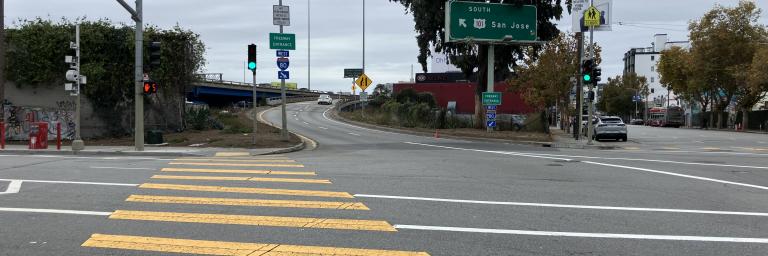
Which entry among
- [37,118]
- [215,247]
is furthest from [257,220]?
[37,118]

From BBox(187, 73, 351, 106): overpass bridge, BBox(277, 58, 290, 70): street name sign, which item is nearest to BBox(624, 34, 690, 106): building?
BBox(187, 73, 351, 106): overpass bridge

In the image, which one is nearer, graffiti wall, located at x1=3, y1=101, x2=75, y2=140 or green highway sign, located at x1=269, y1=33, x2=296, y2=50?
green highway sign, located at x1=269, y1=33, x2=296, y2=50

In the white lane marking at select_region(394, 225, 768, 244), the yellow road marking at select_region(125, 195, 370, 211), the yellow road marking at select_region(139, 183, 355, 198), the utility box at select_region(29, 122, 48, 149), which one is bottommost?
the white lane marking at select_region(394, 225, 768, 244)

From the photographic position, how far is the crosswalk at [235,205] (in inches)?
248

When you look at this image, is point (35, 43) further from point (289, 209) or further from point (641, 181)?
point (641, 181)

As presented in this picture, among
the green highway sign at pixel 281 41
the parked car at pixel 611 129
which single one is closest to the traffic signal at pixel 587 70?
the parked car at pixel 611 129

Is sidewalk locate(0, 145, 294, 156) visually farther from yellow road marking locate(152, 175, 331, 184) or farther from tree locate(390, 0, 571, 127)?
tree locate(390, 0, 571, 127)

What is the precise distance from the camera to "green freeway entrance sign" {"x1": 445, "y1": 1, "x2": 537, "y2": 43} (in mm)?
32188

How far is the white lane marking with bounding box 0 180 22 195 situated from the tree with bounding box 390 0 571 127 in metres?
27.5

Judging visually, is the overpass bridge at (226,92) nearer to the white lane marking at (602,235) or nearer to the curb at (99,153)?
the curb at (99,153)

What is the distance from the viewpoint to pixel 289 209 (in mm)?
8625

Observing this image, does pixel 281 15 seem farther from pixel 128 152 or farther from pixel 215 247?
pixel 215 247

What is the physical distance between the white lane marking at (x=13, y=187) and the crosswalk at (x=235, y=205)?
205 cm

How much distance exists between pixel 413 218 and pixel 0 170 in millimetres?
11126
